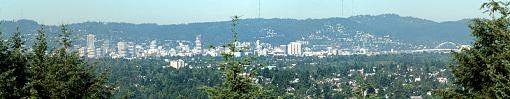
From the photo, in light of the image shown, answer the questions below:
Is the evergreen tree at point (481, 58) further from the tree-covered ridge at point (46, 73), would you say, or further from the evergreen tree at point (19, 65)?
the evergreen tree at point (19, 65)

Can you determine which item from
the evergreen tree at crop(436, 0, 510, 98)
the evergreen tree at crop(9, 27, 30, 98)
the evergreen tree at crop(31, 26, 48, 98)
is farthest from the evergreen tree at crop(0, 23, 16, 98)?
the evergreen tree at crop(436, 0, 510, 98)

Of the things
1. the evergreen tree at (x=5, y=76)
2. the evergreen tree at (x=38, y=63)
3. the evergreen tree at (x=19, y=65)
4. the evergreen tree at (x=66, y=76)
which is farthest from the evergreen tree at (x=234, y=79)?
the evergreen tree at (x=19, y=65)

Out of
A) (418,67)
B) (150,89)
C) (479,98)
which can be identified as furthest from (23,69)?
(418,67)

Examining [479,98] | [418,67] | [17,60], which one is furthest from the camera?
[418,67]

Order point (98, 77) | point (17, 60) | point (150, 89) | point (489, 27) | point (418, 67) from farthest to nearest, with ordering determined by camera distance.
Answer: point (418, 67) < point (150, 89) < point (17, 60) < point (98, 77) < point (489, 27)

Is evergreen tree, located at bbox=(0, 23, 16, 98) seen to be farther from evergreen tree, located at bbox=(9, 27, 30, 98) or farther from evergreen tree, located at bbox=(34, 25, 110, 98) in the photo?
evergreen tree, located at bbox=(34, 25, 110, 98)

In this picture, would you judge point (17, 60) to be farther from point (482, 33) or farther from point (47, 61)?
point (482, 33)
